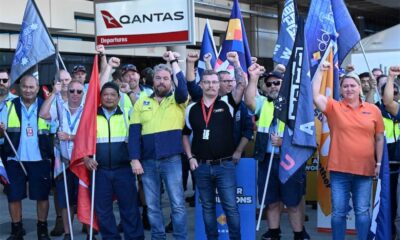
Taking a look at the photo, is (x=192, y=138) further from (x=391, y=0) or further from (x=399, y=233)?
(x=391, y=0)

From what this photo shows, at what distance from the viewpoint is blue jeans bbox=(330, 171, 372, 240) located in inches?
274

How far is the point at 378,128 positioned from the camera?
6.96 m

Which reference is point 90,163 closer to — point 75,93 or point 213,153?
point 75,93

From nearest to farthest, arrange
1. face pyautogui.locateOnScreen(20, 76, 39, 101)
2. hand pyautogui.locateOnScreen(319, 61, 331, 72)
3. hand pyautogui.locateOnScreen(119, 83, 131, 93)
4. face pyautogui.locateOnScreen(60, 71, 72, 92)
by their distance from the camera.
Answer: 1. hand pyautogui.locateOnScreen(319, 61, 331, 72)
2. face pyautogui.locateOnScreen(20, 76, 39, 101)
3. face pyautogui.locateOnScreen(60, 71, 72, 92)
4. hand pyautogui.locateOnScreen(119, 83, 131, 93)

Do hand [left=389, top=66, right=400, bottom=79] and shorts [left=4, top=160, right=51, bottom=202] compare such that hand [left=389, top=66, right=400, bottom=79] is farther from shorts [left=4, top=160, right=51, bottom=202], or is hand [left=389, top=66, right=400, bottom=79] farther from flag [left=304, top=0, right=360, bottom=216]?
shorts [left=4, top=160, right=51, bottom=202]

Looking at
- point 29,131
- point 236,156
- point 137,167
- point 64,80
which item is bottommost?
point 137,167

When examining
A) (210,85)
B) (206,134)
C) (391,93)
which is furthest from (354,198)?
(210,85)

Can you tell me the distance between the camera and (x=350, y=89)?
7016 mm

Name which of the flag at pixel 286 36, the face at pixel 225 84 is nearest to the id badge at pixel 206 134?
the face at pixel 225 84

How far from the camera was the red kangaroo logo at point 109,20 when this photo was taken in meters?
9.83

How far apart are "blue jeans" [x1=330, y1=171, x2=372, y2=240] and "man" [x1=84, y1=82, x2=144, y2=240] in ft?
7.15

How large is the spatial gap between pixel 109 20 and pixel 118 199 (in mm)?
3168

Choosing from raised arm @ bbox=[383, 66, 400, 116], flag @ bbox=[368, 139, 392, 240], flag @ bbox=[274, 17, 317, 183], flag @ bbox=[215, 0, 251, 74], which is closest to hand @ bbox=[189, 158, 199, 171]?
flag @ bbox=[274, 17, 317, 183]

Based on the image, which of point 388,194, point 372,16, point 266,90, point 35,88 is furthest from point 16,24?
point 372,16
